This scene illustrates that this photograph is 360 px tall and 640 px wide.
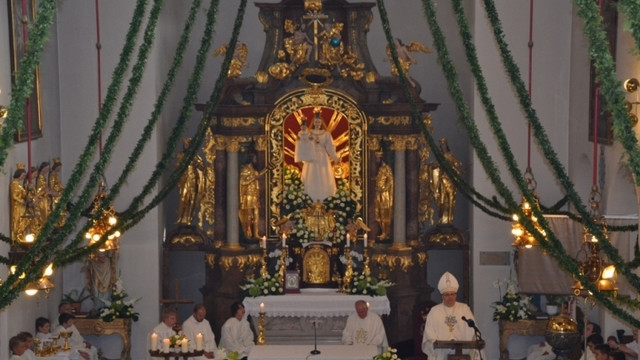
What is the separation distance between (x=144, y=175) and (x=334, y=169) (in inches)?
138

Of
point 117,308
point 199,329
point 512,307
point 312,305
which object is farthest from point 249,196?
point 512,307

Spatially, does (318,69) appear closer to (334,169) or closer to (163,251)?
(334,169)

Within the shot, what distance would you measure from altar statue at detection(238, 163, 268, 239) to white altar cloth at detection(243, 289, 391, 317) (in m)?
1.73

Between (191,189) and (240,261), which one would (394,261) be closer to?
(240,261)

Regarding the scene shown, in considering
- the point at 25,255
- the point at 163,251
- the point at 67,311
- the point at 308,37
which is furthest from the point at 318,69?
the point at 25,255

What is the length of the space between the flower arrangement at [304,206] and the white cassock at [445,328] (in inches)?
189

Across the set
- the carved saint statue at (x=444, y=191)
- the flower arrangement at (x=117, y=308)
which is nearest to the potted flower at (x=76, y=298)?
the flower arrangement at (x=117, y=308)

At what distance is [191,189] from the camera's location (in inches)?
973

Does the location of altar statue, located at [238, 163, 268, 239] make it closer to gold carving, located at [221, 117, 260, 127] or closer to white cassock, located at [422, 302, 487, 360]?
gold carving, located at [221, 117, 260, 127]

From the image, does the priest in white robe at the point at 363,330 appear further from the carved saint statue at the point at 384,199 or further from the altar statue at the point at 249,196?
the altar statue at the point at 249,196

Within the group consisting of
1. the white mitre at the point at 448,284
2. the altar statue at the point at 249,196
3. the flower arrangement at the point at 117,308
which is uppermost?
the altar statue at the point at 249,196

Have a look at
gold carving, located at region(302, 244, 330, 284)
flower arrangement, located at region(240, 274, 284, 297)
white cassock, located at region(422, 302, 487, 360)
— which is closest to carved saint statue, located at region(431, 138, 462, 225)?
gold carving, located at region(302, 244, 330, 284)

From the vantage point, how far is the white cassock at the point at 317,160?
2464cm

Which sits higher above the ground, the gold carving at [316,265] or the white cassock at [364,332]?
the gold carving at [316,265]
